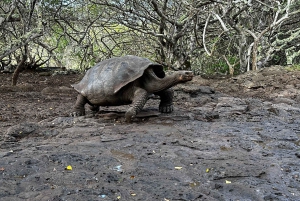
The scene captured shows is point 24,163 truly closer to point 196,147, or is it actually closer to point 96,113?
point 196,147

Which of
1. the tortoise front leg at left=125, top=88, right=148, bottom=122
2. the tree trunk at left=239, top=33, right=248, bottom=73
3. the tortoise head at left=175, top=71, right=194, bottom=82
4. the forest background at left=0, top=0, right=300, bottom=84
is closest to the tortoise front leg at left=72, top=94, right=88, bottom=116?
the tortoise front leg at left=125, top=88, right=148, bottom=122

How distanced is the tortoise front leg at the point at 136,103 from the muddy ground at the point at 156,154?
0.12 meters

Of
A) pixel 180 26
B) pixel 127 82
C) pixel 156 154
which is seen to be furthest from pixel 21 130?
pixel 180 26

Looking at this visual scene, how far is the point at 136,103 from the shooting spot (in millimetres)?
4113

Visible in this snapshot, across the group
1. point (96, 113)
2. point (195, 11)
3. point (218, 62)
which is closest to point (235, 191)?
point (96, 113)

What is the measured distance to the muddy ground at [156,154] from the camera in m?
2.10

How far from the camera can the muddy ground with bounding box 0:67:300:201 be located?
6.88ft

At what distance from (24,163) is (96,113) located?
7.83 feet

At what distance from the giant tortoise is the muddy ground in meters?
0.25

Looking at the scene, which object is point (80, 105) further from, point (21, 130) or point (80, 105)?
point (21, 130)

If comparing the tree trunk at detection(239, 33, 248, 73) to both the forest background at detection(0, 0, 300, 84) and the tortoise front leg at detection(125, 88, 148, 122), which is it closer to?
the forest background at detection(0, 0, 300, 84)

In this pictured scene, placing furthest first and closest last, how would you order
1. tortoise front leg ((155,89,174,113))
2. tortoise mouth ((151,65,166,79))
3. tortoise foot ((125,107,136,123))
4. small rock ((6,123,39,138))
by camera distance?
tortoise front leg ((155,89,174,113)) → tortoise mouth ((151,65,166,79)) → tortoise foot ((125,107,136,123)) → small rock ((6,123,39,138))

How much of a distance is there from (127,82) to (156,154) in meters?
1.50

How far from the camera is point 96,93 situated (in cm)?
438
